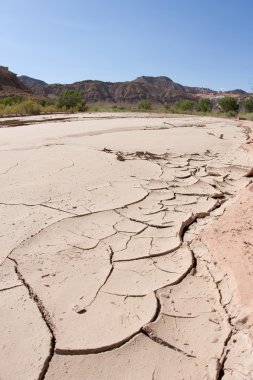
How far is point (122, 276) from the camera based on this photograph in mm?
1993

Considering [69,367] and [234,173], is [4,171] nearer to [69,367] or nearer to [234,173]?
[234,173]

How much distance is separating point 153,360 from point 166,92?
70220 mm

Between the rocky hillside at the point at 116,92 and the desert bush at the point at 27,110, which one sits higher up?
the desert bush at the point at 27,110

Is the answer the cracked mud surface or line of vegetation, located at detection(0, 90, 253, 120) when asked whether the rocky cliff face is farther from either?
the cracked mud surface

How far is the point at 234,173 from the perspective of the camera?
14.4ft

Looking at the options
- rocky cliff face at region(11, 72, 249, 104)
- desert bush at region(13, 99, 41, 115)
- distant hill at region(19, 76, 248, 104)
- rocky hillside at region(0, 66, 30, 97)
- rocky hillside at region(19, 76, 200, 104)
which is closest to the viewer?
desert bush at region(13, 99, 41, 115)

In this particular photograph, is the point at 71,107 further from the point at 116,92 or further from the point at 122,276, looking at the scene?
the point at 116,92

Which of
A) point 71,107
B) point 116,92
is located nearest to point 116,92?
point 116,92

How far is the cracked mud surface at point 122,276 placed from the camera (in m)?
1.42

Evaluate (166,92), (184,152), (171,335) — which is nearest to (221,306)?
(171,335)

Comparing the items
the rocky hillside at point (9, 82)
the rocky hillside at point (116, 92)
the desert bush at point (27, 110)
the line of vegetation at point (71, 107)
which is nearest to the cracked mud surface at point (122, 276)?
the desert bush at point (27, 110)

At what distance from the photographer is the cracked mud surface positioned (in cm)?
142

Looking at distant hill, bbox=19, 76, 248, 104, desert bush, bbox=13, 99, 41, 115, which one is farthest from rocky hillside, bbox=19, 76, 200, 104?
desert bush, bbox=13, 99, 41, 115

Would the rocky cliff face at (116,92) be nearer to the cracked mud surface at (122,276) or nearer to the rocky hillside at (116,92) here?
the rocky hillside at (116,92)
